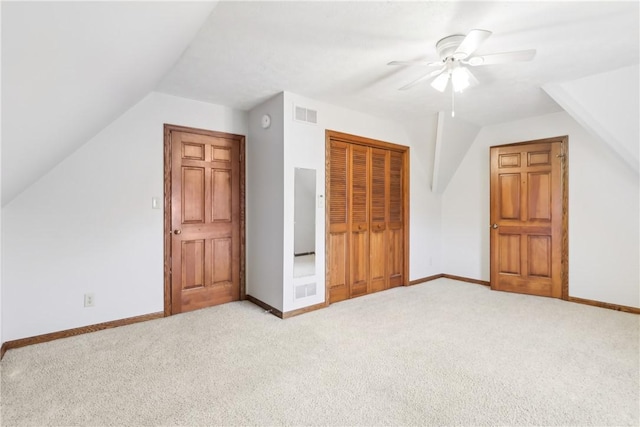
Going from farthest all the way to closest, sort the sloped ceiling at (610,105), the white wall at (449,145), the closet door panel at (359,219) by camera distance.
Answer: the white wall at (449,145) < the closet door panel at (359,219) < the sloped ceiling at (610,105)

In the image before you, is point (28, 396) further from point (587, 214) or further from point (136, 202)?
point (587, 214)

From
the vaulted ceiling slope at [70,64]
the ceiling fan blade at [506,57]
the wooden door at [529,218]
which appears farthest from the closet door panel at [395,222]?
the vaulted ceiling slope at [70,64]

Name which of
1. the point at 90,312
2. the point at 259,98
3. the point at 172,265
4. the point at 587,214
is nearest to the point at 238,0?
the point at 259,98

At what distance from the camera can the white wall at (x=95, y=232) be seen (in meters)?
2.53

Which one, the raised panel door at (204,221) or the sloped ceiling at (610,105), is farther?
the raised panel door at (204,221)

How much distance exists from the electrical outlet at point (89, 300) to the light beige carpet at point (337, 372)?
278mm

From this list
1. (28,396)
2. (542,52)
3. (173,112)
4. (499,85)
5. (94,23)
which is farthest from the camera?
(173,112)

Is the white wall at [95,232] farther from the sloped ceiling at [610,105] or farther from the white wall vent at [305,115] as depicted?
the sloped ceiling at [610,105]

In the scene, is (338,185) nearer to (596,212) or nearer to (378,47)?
(378,47)

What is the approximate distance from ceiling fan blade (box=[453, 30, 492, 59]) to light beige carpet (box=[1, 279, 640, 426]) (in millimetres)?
2140

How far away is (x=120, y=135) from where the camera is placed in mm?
2941

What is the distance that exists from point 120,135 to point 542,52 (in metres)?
3.72

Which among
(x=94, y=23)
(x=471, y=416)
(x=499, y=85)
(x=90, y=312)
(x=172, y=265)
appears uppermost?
(x=499, y=85)

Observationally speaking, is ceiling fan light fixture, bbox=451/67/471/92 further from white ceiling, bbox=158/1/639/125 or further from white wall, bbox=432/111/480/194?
white wall, bbox=432/111/480/194
